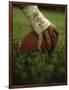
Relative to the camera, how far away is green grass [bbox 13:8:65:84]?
6.46ft

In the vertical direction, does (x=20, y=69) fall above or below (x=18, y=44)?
below

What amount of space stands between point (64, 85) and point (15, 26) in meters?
0.66

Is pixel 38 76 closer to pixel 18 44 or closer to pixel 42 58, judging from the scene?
pixel 42 58

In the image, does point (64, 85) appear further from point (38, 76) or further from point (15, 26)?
point (15, 26)

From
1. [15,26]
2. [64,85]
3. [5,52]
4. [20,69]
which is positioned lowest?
[64,85]

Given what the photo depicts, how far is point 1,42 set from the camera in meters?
1.95

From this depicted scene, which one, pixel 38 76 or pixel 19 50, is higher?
pixel 19 50

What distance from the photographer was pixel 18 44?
77.7 inches

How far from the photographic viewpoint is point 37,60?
2.00m

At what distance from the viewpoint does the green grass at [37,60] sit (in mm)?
1968

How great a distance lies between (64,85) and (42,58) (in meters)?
0.31

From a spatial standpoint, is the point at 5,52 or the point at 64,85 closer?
the point at 5,52

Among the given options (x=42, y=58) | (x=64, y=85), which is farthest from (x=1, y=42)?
(x=64, y=85)

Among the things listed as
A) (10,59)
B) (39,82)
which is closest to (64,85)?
(39,82)
